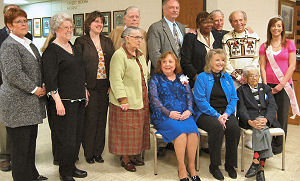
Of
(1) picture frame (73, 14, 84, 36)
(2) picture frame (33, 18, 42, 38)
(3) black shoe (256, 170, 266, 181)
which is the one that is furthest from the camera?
(2) picture frame (33, 18, 42, 38)

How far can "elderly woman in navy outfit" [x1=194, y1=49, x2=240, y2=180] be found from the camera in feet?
9.50

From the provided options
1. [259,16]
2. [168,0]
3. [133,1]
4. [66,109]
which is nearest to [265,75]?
[168,0]

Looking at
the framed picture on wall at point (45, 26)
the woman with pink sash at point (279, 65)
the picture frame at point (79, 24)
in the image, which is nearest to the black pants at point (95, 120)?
the woman with pink sash at point (279, 65)

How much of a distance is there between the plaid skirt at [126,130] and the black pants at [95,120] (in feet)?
0.58

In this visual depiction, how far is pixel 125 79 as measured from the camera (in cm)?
293

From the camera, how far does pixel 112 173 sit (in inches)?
119

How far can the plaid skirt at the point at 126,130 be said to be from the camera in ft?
9.72

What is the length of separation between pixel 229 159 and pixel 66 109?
5.31ft

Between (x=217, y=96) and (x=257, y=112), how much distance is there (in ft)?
1.49

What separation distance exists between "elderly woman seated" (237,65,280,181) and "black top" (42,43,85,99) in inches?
65.3

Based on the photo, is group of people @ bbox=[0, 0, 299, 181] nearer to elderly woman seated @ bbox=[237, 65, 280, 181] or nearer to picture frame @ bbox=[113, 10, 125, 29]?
elderly woman seated @ bbox=[237, 65, 280, 181]

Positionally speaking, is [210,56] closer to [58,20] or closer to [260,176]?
[260,176]

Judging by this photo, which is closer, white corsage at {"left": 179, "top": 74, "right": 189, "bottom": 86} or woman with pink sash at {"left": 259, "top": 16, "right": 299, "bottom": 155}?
white corsage at {"left": 179, "top": 74, "right": 189, "bottom": 86}

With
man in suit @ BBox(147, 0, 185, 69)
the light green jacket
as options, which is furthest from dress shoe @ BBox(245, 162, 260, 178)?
man in suit @ BBox(147, 0, 185, 69)
